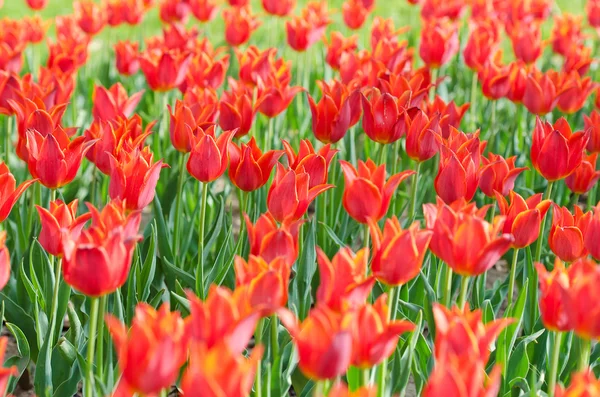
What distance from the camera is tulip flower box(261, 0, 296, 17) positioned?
473cm

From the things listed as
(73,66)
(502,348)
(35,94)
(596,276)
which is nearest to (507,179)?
(502,348)

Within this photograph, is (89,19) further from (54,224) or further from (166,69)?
(54,224)

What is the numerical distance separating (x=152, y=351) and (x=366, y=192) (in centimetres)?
82

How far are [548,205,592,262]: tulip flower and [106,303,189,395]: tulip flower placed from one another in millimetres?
1005

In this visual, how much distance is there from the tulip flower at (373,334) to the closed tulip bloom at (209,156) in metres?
0.92

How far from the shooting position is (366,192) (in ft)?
6.50

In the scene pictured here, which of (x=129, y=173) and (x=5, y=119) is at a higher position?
(x=129, y=173)

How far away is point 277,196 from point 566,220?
646 mm

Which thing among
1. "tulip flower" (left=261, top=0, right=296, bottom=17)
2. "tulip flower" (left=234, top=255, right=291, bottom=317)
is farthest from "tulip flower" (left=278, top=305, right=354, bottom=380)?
"tulip flower" (left=261, top=0, right=296, bottom=17)

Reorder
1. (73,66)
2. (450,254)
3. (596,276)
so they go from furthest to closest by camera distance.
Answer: (73,66) < (450,254) < (596,276)

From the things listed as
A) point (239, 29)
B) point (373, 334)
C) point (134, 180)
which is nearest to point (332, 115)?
point (134, 180)

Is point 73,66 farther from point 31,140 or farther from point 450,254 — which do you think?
point 450,254

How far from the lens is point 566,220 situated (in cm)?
203

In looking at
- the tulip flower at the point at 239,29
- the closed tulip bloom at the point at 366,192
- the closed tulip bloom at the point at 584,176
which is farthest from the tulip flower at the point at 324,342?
the tulip flower at the point at 239,29
